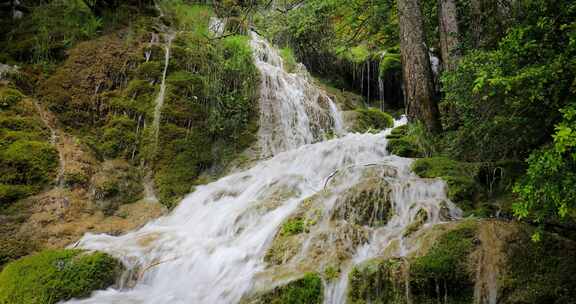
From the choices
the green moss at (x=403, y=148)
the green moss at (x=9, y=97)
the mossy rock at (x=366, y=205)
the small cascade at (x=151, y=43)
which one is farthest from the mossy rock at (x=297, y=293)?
the small cascade at (x=151, y=43)

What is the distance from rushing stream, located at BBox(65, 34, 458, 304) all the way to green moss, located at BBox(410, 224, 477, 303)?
0.36 meters

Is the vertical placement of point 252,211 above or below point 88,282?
above

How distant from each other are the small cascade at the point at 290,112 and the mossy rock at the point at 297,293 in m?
5.03

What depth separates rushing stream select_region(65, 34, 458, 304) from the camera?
13.7 feet

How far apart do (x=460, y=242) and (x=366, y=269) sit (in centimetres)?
86

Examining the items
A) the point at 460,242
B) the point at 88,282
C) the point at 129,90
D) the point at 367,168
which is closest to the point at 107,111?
the point at 129,90

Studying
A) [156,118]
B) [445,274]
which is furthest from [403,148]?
[156,118]

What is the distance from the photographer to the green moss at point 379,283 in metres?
3.36

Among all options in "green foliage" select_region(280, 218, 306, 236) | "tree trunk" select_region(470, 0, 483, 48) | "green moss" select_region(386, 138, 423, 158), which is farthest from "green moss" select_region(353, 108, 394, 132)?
"green foliage" select_region(280, 218, 306, 236)

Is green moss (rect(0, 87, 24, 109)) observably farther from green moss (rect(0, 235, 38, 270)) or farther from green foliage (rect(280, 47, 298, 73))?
green foliage (rect(280, 47, 298, 73))

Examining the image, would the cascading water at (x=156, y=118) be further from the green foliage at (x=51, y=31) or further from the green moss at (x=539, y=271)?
the green moss at (x=539, y=271)

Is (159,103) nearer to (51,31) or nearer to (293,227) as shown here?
(51,31)

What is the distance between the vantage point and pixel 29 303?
413cm

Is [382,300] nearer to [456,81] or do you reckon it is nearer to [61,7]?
[456,81]
